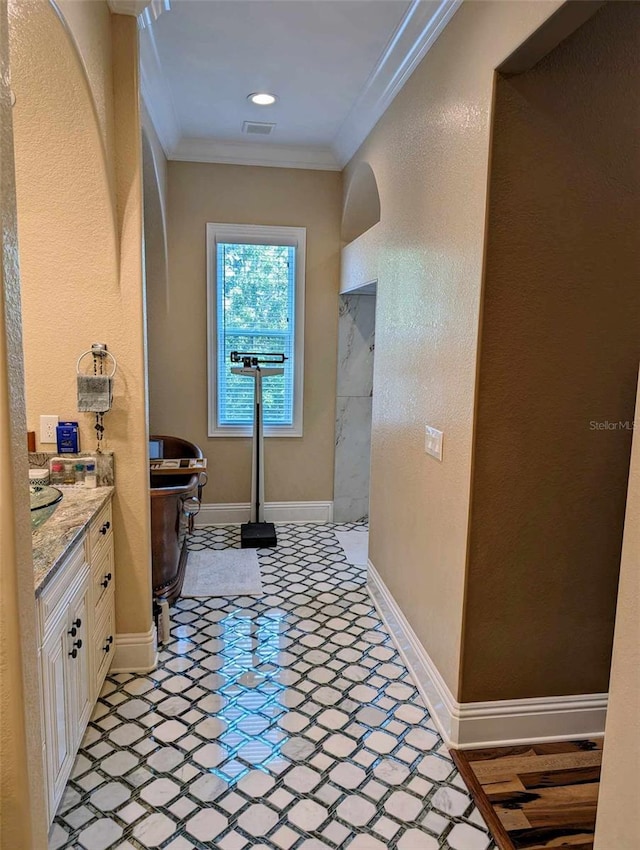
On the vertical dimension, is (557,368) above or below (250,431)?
above

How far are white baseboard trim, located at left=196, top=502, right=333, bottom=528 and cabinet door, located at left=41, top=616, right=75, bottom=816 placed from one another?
2824mm

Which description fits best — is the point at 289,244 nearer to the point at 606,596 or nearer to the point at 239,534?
the point at 239,534

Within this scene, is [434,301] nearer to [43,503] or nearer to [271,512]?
[43,503]

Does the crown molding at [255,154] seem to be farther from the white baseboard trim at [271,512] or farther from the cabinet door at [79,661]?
the cabinet door at [79,661]

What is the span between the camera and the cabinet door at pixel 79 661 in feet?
6.22

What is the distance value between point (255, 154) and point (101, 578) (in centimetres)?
331

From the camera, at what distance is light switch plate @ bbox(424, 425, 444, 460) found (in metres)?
2.38

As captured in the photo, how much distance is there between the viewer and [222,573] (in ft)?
12.3

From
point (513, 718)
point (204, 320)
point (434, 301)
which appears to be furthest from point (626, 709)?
point (204, 320)

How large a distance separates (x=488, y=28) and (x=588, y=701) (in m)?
2.51

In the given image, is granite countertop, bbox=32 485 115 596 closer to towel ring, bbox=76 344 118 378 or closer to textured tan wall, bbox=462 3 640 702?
towel ring, bbox=76 344 118 378

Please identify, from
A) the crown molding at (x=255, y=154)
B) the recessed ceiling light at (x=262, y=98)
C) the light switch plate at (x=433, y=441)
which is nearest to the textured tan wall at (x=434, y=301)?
the light switch plate at (x=433, y=441)

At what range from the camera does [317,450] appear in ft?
15.8

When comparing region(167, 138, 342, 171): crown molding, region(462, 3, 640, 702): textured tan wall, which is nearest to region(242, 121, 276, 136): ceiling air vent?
region(167, 138, 342, 171): crown molding
